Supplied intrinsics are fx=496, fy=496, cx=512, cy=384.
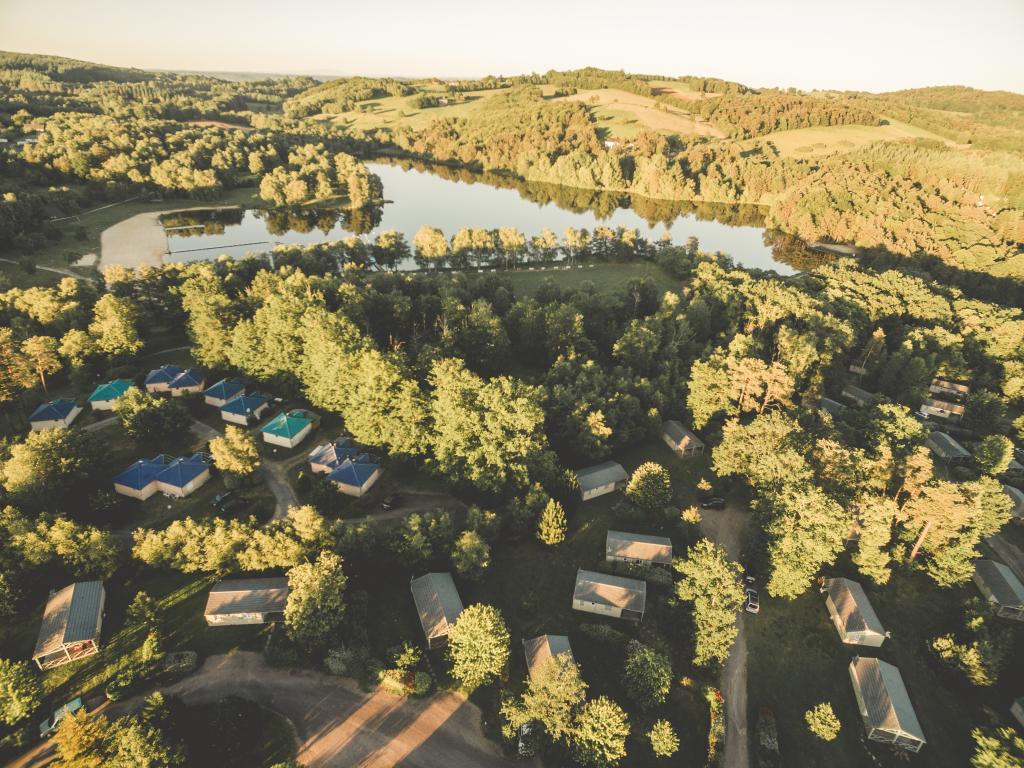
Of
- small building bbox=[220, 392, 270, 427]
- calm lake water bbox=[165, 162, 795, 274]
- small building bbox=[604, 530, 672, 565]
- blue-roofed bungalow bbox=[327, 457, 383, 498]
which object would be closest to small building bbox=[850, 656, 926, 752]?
small building bbox=[604, 530, 672, 565]

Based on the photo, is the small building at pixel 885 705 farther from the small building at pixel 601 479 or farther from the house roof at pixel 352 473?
the house roof at pixel 352 473

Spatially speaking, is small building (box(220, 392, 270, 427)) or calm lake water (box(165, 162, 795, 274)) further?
calm lake water (box(165, 162, 795, 274))

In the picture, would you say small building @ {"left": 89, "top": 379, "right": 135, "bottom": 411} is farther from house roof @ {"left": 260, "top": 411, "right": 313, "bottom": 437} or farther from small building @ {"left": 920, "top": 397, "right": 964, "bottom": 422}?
small building @ {"left": 920, "top": 397, "right": 964, "bottom": 422}

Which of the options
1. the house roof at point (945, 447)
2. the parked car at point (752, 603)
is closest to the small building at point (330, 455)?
the parked car at point (752, 603)

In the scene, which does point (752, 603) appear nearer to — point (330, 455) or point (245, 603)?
point (245, 603)

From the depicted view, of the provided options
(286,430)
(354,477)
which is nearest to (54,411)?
(286,430)

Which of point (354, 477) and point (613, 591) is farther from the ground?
point (354, 477)

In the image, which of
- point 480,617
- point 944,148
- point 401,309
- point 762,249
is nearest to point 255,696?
point 480,617
